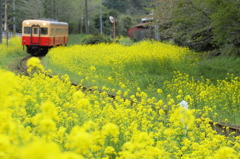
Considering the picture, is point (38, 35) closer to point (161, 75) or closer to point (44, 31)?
point (44, 31)

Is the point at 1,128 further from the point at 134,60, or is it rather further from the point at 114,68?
the point at 134,60

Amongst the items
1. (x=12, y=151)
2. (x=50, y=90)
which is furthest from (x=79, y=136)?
(x=50, y=90)

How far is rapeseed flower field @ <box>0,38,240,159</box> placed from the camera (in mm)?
2561

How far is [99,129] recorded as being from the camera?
5395 mm

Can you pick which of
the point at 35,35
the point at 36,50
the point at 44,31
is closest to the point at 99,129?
the point at 44,31

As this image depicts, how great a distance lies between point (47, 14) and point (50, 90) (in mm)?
38871

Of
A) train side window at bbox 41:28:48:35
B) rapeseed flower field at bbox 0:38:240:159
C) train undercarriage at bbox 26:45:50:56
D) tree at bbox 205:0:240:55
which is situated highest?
train side window at bbox 41:28:48:35

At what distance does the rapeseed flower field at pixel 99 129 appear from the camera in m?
2.56

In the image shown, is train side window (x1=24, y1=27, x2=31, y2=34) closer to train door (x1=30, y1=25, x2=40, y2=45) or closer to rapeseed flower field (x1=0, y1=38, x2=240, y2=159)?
train door (x1=30, y1=25, x2=40, y2=45)

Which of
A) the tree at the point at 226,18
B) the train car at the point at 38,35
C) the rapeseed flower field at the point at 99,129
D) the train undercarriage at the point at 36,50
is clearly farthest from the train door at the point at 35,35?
the tree at the point at 226,18

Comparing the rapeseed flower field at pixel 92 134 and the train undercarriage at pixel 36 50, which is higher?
the train undercarriage at pixel 36 50

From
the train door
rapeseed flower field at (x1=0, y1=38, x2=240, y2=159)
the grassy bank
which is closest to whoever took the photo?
rapeseed flower field at (x1=0, y1=38, x2=240, y2=159)

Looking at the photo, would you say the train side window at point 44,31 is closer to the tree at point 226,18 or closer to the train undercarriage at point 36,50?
the train undercarriage at point 36,50

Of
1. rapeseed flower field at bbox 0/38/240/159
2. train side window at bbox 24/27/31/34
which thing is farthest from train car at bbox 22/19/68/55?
rapeseed flower field at bbox 0/38/240/159
